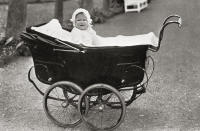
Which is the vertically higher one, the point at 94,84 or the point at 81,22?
the point at 81,22

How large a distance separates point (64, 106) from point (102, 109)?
22.2 inches

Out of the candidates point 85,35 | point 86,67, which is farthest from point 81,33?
point 86,67

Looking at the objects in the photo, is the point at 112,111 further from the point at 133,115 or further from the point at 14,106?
the point at 14,106

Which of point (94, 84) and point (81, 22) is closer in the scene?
point (94, 84)

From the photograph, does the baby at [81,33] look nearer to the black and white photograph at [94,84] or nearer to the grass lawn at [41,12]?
the black and white photograph at [94,84]

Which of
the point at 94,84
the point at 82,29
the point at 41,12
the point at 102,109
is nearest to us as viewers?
the point at 94,84

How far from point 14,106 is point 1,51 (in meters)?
2.89

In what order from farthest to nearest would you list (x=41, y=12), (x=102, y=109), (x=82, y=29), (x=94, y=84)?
(x=41, y=12), (x=82, y=29), (x=102, y=109), (x=94, y=84)

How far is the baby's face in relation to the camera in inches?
251

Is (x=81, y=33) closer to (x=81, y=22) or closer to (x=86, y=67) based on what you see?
(x=81, y=22)

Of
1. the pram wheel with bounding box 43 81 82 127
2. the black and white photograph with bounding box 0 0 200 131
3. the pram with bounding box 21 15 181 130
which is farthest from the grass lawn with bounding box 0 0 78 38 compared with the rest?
the pram with bounding box 21 15 181 130

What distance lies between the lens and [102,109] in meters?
6.07

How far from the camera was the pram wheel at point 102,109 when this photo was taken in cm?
580

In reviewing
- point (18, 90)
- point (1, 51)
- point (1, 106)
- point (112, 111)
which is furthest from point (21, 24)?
point (112, 111)
